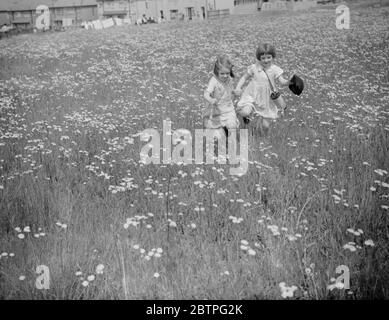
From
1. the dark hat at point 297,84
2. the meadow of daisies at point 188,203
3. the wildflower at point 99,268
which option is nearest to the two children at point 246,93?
the dark hat at point 297,84

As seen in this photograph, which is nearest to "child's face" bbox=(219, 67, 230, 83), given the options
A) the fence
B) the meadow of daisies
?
the meadow of daisies

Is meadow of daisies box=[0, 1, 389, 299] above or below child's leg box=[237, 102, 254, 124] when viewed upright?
below

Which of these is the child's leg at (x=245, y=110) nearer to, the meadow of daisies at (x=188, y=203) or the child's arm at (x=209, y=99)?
the meadow of daisies at (x=188, y=203)

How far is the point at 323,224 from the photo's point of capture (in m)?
3.99

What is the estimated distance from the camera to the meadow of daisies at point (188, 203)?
3.21 metres

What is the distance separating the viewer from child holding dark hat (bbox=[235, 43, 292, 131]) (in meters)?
7.20

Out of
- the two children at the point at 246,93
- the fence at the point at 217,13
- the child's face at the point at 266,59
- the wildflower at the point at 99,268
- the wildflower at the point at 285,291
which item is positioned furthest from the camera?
the fence at the point at 217,13

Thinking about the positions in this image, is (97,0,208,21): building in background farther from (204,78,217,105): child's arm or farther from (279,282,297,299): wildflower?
(279,282,297,299): wildflower

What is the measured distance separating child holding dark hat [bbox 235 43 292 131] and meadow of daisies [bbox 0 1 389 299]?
0.39m

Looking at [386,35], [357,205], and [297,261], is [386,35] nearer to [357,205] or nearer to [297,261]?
[357,205]

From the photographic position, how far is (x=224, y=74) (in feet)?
22.1

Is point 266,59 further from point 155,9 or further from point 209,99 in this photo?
point 155,9

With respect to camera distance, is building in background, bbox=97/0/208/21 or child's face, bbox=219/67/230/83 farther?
building in background, bbox=97/0/208/21

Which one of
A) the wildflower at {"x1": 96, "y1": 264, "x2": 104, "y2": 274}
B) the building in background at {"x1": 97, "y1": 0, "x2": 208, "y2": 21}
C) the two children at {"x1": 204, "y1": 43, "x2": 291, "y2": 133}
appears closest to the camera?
the wildflower at {"x1": 96, "y1": 264, "x2": 104, "y2": 274}
